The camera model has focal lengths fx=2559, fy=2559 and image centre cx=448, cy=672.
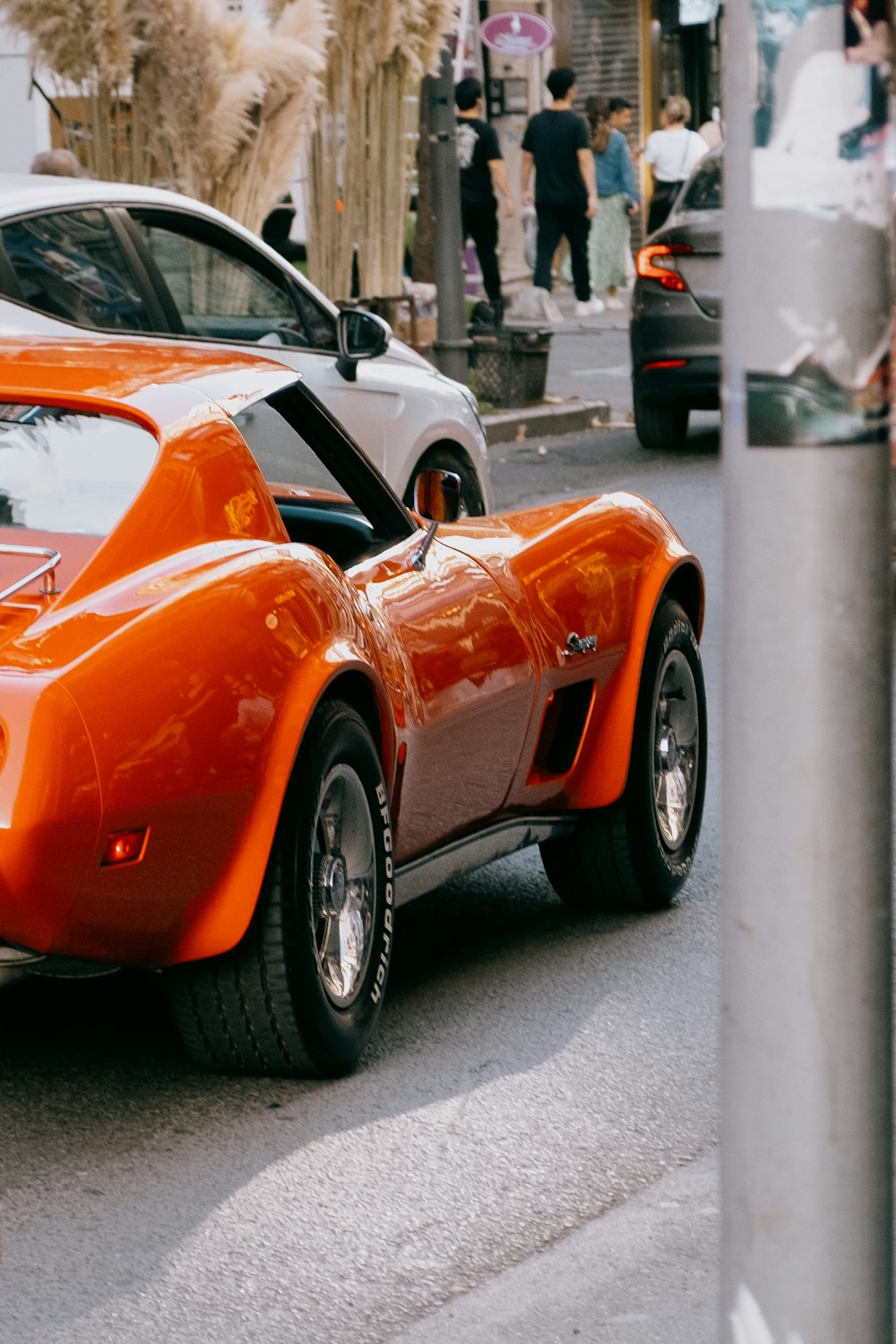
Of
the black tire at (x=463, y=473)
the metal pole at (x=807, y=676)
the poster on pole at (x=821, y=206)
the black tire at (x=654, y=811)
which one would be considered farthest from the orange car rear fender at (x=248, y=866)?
the black tire at (x=463, y=473)

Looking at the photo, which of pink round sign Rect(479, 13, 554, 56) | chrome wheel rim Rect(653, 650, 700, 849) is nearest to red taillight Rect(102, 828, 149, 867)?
chrome wheel rim Rect(653, 650, 700, 849)

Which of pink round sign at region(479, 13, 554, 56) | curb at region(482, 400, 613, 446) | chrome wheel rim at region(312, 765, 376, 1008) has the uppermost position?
pink round sign at region(479, 13, 554, 56)

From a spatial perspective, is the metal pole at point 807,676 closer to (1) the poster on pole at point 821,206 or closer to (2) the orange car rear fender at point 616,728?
(1) the poster on pole at point 821,206

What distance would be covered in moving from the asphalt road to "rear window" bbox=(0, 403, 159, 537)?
1.05 metres

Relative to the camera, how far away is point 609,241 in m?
25.5

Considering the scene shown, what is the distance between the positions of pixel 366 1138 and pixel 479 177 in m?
16.7

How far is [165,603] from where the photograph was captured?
4312mm

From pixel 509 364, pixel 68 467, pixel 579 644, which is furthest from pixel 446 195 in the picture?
pixel 68 467

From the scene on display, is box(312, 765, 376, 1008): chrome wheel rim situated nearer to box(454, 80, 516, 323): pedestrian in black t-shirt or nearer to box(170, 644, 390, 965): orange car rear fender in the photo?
box(170, 644, 390, 965): orange car rear fender

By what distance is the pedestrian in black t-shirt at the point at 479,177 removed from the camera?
2027 cm

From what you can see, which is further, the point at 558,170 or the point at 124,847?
the point at 558,170

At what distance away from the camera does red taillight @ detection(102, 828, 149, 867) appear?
411 centimetres

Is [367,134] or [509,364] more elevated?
[367,134]

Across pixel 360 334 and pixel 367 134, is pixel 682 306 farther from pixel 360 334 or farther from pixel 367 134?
pixel 360 334
